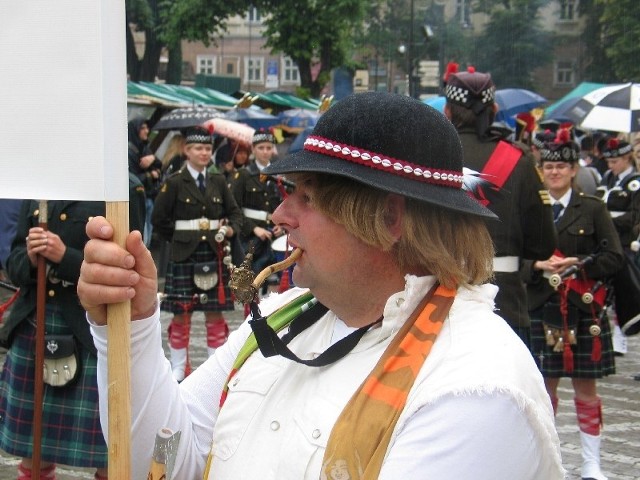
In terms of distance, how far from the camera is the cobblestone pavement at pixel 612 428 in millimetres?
5688

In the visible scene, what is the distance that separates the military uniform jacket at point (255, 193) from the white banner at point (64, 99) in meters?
8.59

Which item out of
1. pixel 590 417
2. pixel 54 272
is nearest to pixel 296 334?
pixel 54 272

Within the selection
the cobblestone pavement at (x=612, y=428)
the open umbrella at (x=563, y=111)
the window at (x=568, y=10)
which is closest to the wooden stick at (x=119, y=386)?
the cobblestone pavement at (x=612, y=428)

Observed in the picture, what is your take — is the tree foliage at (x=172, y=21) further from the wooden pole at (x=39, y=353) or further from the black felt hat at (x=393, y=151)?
the black felt hat at (x=393, y=151)

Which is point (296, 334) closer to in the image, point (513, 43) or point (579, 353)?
point (579, 353)

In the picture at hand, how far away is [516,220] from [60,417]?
232cm

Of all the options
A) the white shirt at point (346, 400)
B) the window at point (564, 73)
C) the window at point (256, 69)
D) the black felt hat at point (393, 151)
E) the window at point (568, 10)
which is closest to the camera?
the white shirt at point (346, 400)

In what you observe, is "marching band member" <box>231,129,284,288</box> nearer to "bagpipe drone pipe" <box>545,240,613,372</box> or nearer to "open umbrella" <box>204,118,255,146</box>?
"open umbrella" <box>204,118,255,146</box>

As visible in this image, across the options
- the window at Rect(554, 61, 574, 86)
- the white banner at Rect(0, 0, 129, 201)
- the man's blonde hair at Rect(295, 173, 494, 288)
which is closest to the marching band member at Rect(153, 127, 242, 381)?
the man's blonde hair at Rect(295, 173, 494, 288)

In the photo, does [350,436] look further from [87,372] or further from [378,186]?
[87,372]

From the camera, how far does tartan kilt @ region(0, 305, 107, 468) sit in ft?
14.3

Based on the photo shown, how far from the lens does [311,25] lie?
30938 millimetres

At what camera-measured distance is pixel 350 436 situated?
1798 mm

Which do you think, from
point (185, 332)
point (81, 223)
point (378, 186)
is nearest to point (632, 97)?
point (185, 332)
